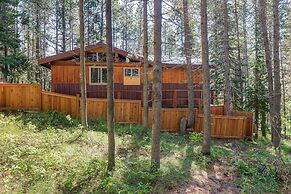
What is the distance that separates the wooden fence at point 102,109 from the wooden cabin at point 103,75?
1.73 meters

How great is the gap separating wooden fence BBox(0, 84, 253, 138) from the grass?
4.49 feet

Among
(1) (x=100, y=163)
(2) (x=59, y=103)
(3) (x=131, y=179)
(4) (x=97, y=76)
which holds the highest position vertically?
(4) (x=97, y=76)

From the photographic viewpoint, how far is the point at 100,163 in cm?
862

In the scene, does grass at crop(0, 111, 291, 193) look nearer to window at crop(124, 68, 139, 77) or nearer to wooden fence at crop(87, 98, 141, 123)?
wooden fence at crop(87, 98, 141, 123)

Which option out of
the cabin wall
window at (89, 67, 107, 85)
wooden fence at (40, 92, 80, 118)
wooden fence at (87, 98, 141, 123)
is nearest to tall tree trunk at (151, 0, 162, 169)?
wooden fence at (87, 98, 141, 123)

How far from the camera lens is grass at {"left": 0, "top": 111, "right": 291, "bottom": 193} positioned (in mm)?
7539

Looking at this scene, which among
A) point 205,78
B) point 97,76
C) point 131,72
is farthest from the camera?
point 131,72

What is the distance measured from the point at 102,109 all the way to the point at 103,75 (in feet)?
10.9

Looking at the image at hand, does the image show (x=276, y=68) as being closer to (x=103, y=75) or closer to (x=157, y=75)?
(x=157, y=75)

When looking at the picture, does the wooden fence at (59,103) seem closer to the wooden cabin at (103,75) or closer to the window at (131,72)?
the wooden cabin at (103,75)

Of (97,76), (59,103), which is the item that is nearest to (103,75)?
(97,76)

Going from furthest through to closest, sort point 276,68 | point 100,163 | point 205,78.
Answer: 1. point 276,68
2. point 205,78
3. point 100,163

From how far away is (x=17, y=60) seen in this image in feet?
60.9

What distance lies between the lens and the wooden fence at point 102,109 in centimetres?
1458
